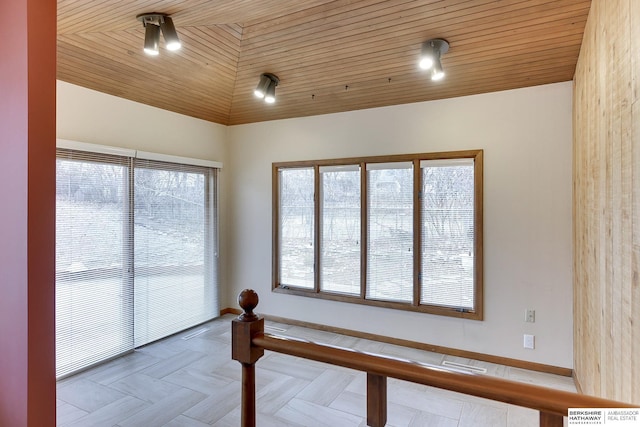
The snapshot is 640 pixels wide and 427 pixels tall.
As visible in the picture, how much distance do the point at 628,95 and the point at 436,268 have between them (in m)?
2.43

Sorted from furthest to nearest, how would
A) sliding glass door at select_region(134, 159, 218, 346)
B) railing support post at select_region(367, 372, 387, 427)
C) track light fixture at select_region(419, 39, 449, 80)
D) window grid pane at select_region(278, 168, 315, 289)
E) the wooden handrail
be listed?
window grid pane at select_region(278, 168, 315, 289), sliding glass door at select_region(134, 159, 218, 346), track light fixture at select_region(419, 39, 449, 80), railing support post at select_region(367, 372, 387, 427), the wooden handrail

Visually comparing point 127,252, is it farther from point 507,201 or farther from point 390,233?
point 507,201

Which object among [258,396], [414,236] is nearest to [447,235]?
[414,236]

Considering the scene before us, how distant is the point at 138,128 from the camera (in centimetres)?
368

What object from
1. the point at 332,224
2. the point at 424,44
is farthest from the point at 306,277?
the point at 424,44

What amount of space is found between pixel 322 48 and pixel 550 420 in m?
2.96

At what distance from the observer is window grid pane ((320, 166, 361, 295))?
4.04 meters

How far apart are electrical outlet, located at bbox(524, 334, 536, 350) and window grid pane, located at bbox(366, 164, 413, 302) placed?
1.06 m

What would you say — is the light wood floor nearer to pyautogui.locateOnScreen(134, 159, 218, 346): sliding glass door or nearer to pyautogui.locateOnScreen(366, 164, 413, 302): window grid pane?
pyautogui.locateOnScreen(134, 159, 218, 346): sliding glass door

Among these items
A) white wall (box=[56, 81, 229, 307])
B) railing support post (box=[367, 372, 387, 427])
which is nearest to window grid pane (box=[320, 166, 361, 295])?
white wall (box=[56, 81, 229, 307])

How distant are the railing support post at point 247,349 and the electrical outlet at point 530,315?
2855mm

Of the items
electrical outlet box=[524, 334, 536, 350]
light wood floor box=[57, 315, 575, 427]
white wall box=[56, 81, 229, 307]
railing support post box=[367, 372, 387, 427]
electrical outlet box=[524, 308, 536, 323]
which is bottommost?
light wood floor box=[57, 315, 575, 427]

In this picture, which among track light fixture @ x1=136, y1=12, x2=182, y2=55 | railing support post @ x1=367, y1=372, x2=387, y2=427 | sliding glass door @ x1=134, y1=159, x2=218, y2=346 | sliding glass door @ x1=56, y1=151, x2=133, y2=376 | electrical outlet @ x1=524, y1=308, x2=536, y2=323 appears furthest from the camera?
sliding glass door @ x1=134, y1=159, x2=218, y2=346

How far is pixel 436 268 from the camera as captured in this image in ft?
11.9
